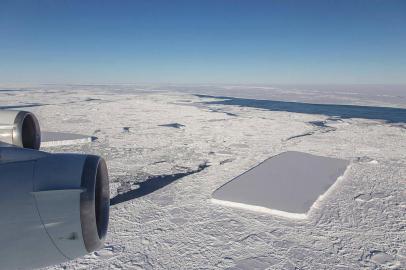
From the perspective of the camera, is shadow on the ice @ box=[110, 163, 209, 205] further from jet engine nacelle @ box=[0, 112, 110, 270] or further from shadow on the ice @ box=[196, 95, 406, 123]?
shadow on the ice @ box=[196, 95, 406, 123]

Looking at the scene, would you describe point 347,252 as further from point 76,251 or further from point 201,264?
point 76,251

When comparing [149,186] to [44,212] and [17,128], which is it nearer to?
[17,128]

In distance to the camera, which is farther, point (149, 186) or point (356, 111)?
point (356, 111)

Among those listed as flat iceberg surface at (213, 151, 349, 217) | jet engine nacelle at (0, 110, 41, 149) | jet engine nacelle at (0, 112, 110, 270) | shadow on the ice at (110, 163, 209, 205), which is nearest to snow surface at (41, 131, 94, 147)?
shadow on the ice at (110, 163, 209, 205)

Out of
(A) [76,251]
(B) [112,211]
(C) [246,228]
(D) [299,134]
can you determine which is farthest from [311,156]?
(A) [76,251]

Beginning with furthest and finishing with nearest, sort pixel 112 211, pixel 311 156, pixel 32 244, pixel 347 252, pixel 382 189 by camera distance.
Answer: pixel 311 156
pixel 382 189
pixel 112 211
pixel 347 252
pixel 32 244

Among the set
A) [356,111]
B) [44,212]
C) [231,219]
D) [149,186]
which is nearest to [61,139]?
[149,186]
